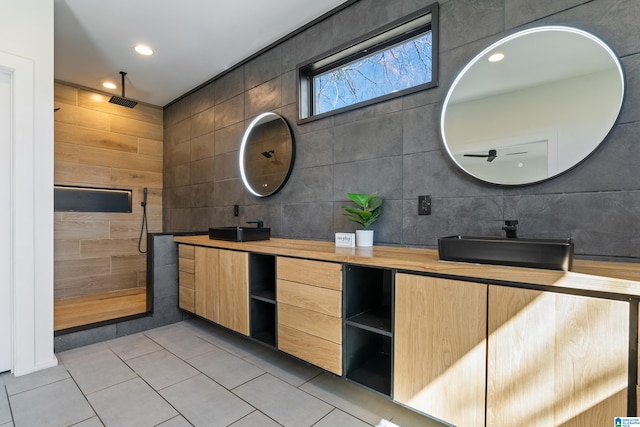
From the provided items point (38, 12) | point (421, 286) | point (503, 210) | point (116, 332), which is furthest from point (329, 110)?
point (116, 332)

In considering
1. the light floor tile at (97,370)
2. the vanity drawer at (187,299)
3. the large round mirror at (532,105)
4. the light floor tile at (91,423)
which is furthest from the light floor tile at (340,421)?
the vanity drawer at (187,299)

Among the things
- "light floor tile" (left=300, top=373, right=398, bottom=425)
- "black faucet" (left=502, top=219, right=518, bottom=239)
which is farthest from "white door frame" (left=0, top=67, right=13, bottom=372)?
Result: "black faucet" (left=502, top=219, right=518, bottom=239)

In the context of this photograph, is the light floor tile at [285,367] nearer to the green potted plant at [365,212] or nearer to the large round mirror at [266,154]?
the green potted plant at [365,212]

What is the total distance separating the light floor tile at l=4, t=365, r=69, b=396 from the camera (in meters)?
1.81

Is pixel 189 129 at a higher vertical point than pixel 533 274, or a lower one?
higher

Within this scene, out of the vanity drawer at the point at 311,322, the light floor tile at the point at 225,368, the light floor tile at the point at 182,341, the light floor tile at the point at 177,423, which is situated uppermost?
the vanity drawer at the point at 311,322

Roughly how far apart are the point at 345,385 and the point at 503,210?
4.54ft

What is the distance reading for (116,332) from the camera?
2582 mm

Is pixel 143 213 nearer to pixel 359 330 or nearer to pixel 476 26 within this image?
pixel 359 330

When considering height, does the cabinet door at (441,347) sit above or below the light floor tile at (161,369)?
above

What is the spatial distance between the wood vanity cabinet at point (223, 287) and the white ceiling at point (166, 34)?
1.89 metres

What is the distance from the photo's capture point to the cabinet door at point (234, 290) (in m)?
2.20

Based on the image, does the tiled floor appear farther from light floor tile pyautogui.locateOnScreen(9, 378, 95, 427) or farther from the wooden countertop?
the wooden countertop

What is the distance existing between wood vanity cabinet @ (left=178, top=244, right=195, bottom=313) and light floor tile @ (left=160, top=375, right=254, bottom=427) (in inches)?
38.2
